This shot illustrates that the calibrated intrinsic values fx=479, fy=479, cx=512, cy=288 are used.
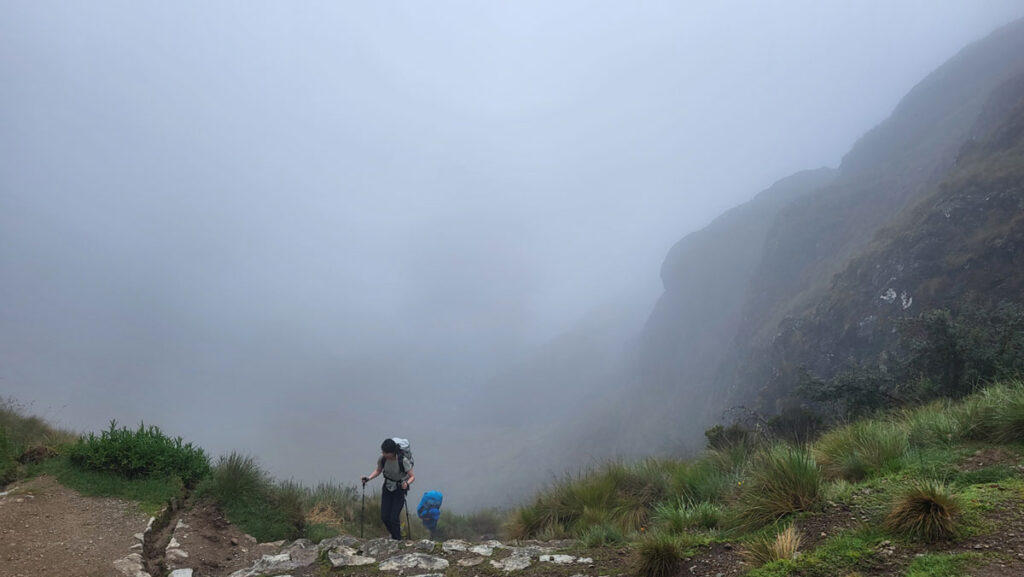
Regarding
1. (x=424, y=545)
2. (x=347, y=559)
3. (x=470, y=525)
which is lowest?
(x=470, y=525)

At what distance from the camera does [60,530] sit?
6.36 meters

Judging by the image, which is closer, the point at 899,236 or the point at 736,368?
the point at 899,236

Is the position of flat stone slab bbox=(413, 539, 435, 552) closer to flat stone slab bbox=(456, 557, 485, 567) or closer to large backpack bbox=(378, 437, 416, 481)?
flat stone slab bbox=(456, 557, 485, 567)

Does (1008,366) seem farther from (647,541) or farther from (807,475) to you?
(647,541)

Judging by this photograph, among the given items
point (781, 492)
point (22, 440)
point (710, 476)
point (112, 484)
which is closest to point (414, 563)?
point (781, 492)

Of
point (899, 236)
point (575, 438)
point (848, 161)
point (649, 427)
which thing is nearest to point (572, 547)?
point (899, 236)

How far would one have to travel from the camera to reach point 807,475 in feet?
15.9

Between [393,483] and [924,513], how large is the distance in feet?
25.0

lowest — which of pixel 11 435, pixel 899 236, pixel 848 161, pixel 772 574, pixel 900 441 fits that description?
pixel 772 574

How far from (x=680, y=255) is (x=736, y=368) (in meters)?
71.4

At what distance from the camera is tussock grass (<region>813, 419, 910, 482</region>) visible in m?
5.60

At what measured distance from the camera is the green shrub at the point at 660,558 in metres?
4.49

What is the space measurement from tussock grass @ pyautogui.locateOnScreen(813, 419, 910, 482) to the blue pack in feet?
26.6

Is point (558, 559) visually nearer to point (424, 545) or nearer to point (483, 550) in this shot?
point (483, 550)
